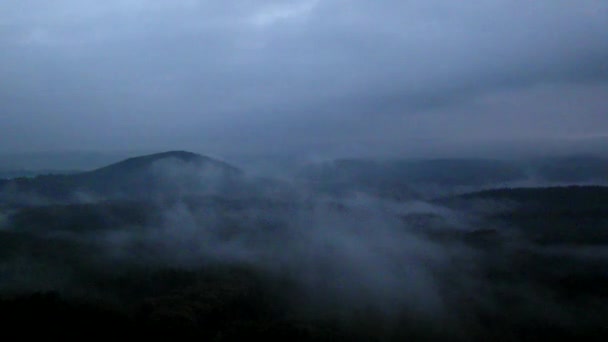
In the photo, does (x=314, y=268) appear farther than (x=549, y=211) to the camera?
No

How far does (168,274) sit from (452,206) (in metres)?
98.7

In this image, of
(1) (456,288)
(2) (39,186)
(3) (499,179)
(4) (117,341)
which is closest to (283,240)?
(1) (456,288)

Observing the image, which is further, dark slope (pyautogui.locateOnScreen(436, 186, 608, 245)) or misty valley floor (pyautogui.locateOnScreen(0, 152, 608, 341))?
dark slope (pyautogui.locateOnScreen(436, 186, 608, 245))

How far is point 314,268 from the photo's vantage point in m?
88.9

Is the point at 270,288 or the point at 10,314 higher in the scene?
the point at 10,314

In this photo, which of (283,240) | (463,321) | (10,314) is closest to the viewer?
(10,314)

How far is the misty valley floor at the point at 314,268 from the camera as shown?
Answer: 52000mm

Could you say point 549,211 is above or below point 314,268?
above

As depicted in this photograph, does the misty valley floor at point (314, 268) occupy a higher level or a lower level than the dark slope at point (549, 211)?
lower

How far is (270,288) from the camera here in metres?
71.9

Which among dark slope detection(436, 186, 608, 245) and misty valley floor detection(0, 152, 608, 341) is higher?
dark slope detection(436, 186, 608, 245)

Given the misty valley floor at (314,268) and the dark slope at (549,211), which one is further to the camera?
the dark slope at (549,211)

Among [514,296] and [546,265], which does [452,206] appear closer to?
[546,265]

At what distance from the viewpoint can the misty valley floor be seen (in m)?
52.0
